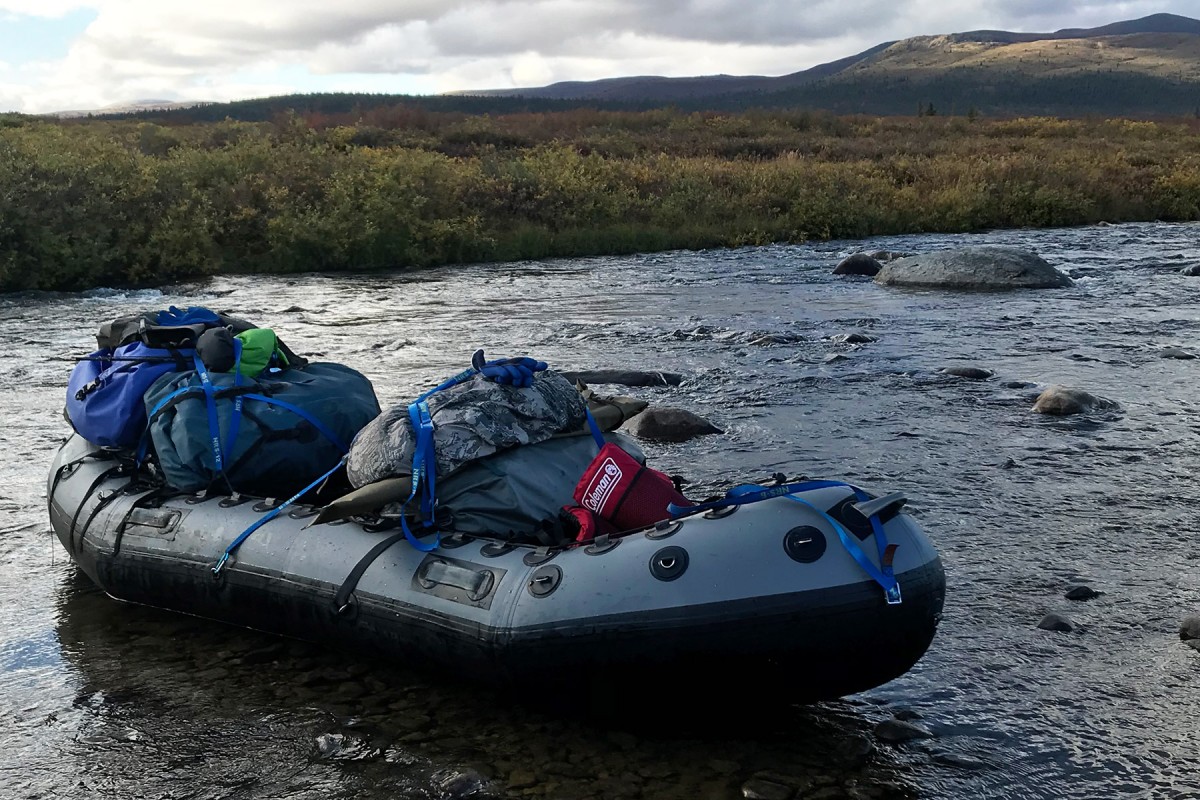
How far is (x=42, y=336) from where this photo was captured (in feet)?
42.4

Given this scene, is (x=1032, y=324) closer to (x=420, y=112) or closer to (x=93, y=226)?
(x=93, y=226)

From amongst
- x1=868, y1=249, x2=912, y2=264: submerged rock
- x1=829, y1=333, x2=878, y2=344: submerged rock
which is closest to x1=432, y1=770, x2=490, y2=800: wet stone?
x1=829, y1=333, x2=878, y2=344: submerged rock

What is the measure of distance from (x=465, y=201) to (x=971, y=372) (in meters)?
13.8

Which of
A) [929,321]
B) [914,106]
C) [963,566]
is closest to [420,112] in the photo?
[929,321]

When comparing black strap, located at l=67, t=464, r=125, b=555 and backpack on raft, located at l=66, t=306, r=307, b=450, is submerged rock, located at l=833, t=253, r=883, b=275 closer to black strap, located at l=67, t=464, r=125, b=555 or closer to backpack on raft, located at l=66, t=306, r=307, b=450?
backpack on raft, located at l=66, t=306, r=307, b=450

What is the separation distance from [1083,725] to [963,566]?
149 centimetres

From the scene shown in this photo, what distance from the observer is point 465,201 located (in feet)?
71.6

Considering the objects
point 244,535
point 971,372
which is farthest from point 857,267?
point 244,535

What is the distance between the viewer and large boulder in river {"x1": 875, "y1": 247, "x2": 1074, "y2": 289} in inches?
587

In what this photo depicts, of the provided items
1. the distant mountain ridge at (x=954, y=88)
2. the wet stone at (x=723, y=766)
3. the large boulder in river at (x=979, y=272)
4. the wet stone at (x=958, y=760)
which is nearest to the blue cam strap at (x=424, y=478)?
the wet stone at (x=723, y=766)

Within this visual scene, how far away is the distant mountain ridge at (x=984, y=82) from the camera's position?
4621 inches

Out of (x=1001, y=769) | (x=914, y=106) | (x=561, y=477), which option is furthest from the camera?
(x=914, y=106)

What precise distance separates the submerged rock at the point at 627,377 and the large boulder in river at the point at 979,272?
6.53 meters

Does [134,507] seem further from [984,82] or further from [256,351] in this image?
[984,82]
